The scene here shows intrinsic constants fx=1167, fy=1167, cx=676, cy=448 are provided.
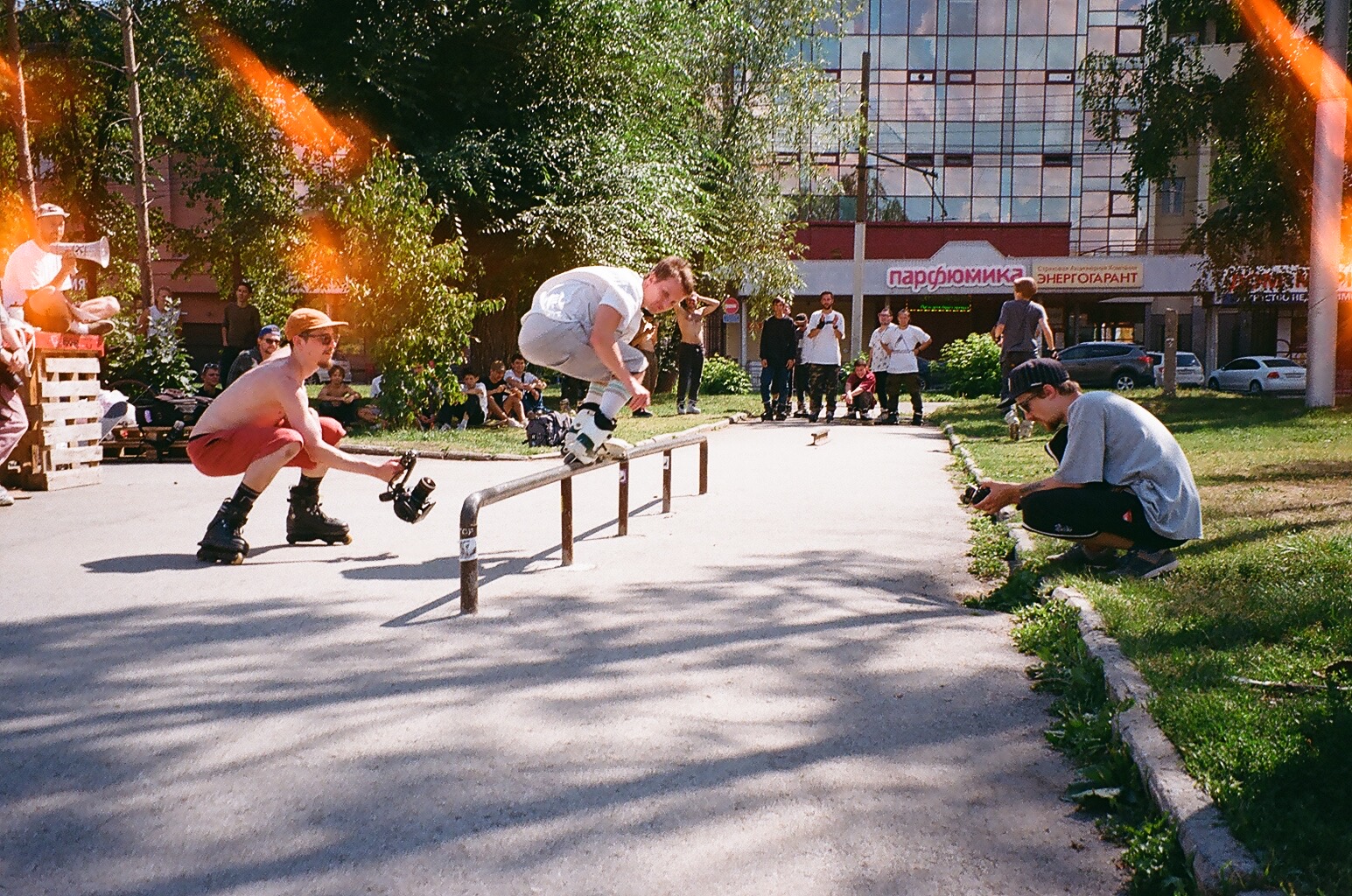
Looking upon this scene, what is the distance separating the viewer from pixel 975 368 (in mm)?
27625

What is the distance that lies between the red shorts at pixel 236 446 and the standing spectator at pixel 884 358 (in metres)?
12.3

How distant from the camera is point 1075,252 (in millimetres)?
52469

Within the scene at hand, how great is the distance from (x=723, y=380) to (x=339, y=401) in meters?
14.5

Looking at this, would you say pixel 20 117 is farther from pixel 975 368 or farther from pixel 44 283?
pixel 975 368

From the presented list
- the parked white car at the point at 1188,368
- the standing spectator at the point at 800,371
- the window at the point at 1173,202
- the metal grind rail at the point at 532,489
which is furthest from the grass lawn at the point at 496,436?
the window at the point at 1173,202

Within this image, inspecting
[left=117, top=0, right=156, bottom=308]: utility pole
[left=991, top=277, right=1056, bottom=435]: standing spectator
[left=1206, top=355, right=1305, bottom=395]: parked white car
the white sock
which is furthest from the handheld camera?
[left=1206, top=355, right=1305, bottom=395]: parked white car

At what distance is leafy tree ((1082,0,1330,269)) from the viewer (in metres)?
18.7

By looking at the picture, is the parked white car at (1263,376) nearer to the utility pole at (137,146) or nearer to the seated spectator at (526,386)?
the seated spectator at (526,386)

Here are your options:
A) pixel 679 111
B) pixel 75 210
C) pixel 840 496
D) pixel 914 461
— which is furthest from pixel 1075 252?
pixel 840 496

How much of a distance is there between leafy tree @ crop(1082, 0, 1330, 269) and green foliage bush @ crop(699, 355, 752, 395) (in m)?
11.1

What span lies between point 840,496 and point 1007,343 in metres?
6.26

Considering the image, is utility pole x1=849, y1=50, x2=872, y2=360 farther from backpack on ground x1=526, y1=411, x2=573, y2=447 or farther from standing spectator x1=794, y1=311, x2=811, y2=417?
backpack on ground x1=526, y1=411, x2=573, y2=447

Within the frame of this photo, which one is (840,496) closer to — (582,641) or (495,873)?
(582,641)

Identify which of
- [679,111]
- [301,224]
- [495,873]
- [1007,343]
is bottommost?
[495,873]
